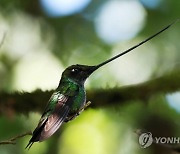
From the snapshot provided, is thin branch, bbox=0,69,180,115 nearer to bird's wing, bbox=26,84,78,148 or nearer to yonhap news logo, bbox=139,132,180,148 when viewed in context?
yonhap news logo, bbox=139,132,180,148

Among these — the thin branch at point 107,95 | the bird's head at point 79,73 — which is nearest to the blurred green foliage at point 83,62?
the thin branch at point 107,95

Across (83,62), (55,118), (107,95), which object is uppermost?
(83,62)

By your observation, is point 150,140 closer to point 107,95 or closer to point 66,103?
point 107,95

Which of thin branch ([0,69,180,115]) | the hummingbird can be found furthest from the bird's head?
thin branch ([0,69,180,115])

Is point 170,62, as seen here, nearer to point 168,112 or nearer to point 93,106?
point 168,112

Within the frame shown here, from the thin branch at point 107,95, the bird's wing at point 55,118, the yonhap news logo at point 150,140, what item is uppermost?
the thin branch at point 107,95

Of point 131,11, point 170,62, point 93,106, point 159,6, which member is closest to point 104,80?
point 93,106

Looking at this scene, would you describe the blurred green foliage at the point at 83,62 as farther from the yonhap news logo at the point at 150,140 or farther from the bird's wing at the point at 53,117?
the bird's wing at the point at 53,117

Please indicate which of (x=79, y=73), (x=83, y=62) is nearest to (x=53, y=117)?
(x=79, y=73)

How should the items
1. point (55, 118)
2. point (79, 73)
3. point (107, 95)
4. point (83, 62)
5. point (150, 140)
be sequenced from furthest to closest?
point (83, 62) → point (107, 95) → point (150, 140) → point (79, 73) → point (55, 118)
